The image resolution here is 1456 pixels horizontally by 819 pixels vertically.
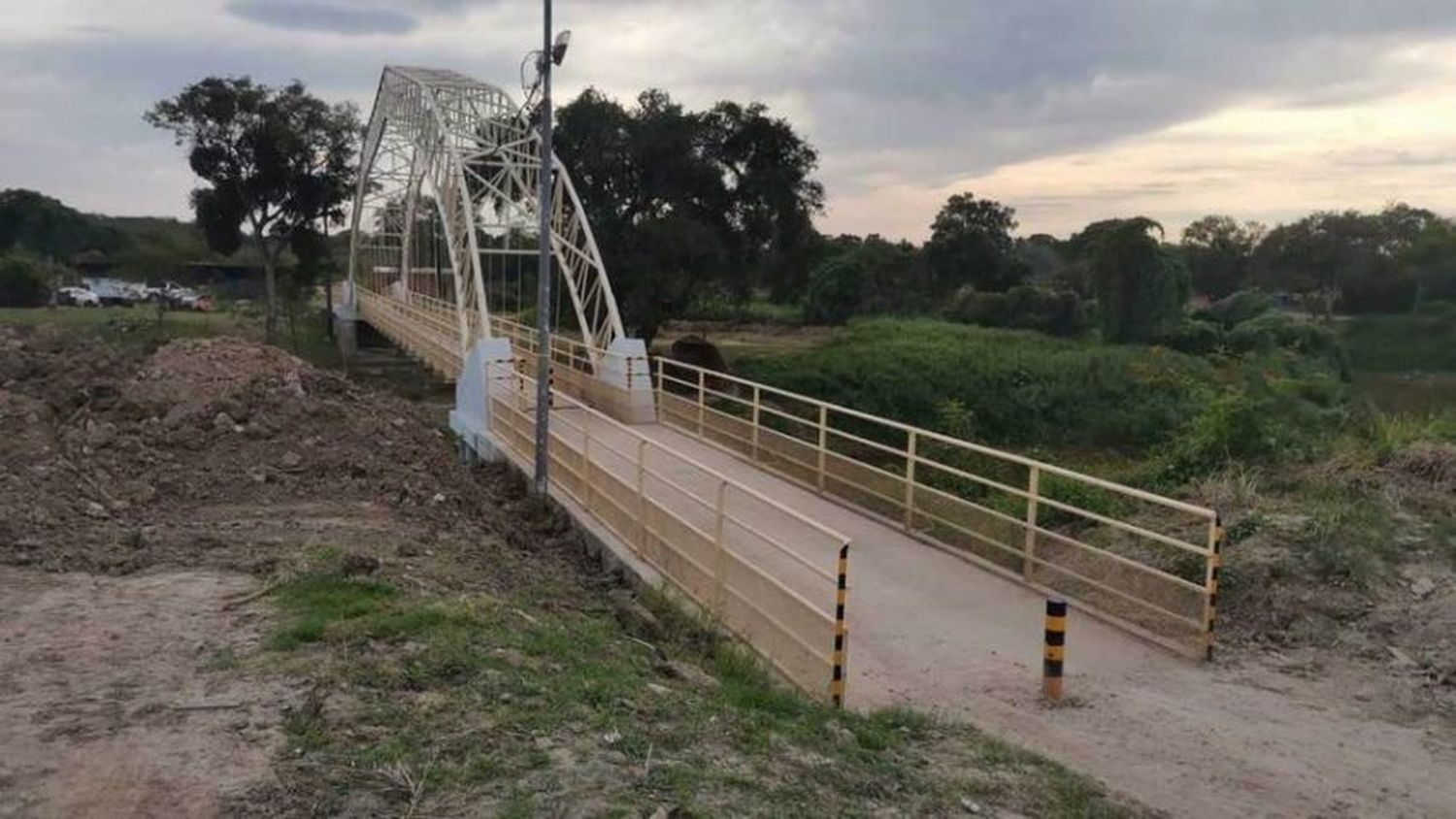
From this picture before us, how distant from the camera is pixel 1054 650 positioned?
6891mm

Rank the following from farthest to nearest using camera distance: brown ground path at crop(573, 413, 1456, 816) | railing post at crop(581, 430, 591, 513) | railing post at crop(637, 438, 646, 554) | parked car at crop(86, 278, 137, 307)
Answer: parked car at crop(86, 278, 137, 307), railing post at crop(581, 430, 591, 513), railing post at crop(637, 438, 646, 554), brown ground path at crop(573, 413, 1456, 816)

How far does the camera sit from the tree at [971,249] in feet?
250

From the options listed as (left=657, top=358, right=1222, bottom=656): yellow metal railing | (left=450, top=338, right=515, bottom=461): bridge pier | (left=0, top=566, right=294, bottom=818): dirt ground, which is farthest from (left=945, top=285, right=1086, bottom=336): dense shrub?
(left=0, top=566, right=294, bottom=818): dirt ground

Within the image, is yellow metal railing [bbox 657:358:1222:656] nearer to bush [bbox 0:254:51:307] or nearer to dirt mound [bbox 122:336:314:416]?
dirt mound [bbox 122:336:314:416]

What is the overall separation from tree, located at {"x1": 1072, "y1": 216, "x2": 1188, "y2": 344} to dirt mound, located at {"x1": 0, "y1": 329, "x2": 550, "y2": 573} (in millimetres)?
45698

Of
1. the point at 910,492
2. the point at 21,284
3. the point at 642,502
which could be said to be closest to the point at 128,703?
the point at 642,502

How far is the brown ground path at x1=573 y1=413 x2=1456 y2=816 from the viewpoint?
18.7 ft

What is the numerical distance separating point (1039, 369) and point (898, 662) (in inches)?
1491

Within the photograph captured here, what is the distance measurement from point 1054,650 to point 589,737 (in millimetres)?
3130

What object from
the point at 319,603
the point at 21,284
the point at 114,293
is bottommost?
the point at 319,603

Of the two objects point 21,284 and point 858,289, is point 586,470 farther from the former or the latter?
point 21,284

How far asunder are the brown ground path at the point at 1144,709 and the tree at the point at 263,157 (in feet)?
142

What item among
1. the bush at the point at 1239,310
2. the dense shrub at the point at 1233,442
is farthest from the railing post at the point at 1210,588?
the bush at the point at 1239,310

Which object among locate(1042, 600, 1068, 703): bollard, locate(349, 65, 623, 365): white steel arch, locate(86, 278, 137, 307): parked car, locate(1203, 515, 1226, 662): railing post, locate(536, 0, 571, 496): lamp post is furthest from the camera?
locate(86, 278, 137, 307): parked car
